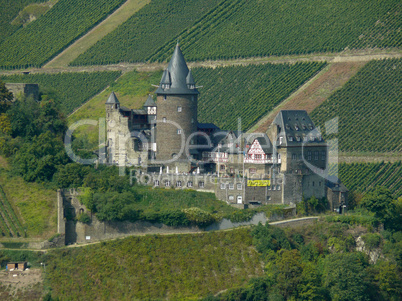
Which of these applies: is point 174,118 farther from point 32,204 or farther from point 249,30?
point 249,30

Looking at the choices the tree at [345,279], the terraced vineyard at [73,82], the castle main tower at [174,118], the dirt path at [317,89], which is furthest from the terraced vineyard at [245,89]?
the tree at [345,279]

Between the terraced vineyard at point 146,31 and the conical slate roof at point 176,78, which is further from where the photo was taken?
the terraced vineyard at point 146,31

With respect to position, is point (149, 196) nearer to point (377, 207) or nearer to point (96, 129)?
point (377, 207)

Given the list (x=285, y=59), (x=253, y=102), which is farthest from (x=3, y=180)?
(x=285, y=59)

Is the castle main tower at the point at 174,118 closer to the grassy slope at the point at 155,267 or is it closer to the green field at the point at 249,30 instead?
the grassy slope at the point at 155,267

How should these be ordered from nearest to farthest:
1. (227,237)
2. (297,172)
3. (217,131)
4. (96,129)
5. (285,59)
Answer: (227,237)
(297,172)
(217,131)
(96,129)
(285,59)

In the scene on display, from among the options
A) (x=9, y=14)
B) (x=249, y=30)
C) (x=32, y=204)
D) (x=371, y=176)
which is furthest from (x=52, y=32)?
(x=32, y=204)
